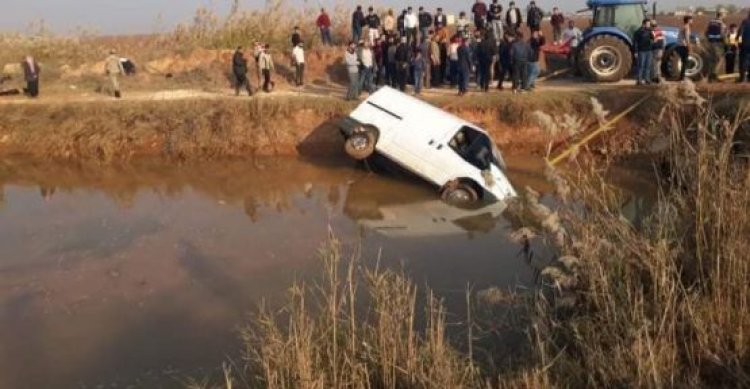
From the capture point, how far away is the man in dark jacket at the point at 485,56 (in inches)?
638

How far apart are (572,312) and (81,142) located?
1337cm

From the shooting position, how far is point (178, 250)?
1021 cm

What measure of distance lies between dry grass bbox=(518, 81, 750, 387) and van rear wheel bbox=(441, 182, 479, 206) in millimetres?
6307

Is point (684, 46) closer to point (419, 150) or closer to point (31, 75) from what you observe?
point (419, 150)

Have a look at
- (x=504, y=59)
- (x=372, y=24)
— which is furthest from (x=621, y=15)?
(x=372, y=24)

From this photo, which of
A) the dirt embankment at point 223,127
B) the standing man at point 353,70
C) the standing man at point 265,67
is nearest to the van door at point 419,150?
the dirt embankment at point 223,127

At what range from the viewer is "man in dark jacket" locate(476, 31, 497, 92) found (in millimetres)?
16203

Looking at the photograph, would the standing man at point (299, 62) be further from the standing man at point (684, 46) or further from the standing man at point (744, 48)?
the standing man at point (744, 48)

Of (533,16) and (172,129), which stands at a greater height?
Result: (533,16)

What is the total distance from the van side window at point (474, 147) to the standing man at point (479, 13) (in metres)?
7.34

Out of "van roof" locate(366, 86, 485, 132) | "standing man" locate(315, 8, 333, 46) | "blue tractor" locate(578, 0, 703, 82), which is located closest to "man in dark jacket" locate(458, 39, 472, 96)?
"blue tractor" locate(578, 0, 703, 82)

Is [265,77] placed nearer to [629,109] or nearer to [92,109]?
[92,109]

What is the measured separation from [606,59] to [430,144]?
6.77 m

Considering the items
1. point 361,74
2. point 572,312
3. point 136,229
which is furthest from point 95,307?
point 361,74
